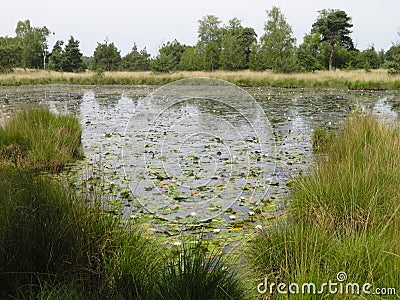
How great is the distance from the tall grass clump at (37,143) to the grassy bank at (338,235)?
3.66 m

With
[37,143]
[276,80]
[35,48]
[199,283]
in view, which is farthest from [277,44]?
[199,283]

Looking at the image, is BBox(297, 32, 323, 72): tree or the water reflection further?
BBox(297, 32, 323, 72): tree

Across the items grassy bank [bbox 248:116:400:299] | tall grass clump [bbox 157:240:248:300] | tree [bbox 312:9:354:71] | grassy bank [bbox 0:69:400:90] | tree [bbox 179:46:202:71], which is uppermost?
tree [bbox 312:9:354:71]

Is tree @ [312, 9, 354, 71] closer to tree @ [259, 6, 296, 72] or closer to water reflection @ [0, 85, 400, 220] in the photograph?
tree @ [259, 6, 296, 72]

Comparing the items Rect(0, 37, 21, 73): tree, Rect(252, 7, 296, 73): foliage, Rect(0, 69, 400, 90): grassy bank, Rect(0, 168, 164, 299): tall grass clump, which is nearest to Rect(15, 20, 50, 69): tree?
Rect(0, 37, 21, 73): tree

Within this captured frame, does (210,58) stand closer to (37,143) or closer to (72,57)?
(72,57)

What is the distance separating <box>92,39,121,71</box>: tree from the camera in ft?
151

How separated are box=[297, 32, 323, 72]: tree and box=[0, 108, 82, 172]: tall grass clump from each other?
30786 millimetres

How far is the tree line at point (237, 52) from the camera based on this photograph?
3512 cm

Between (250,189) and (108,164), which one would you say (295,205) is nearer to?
(250,189)

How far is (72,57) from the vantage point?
45.0 metres

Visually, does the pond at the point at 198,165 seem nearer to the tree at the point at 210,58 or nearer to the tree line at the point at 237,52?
the tree line at the point at 237,52

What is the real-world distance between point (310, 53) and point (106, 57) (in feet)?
76.1

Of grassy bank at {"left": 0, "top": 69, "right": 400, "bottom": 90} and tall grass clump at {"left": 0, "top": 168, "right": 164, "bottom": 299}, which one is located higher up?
grassy bank at {"left": 0, "top": 69, "right": 400, "bottom": 90}
